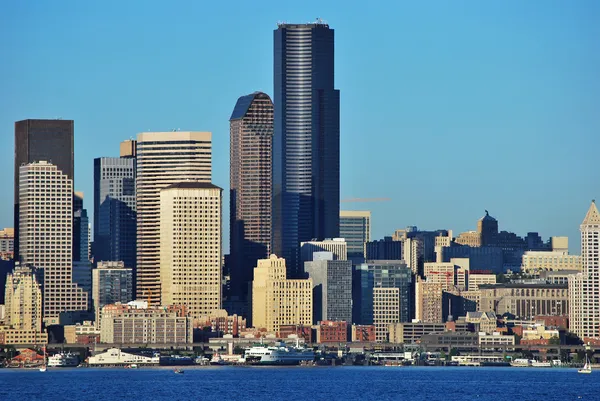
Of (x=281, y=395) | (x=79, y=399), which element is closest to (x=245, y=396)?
(x=281, y=395)

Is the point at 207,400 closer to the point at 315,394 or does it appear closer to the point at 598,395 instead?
the point at 315,394

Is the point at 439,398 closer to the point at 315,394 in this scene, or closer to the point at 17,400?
the point at 315,394

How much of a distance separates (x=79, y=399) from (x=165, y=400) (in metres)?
8.58

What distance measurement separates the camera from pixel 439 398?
19300 centimetres

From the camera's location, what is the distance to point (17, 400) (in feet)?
616

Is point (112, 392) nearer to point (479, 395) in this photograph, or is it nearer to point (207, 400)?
point (207, 400)

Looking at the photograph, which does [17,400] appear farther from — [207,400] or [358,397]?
[358,397]

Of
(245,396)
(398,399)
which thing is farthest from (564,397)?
(245,396)

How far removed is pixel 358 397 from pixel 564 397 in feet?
68.8

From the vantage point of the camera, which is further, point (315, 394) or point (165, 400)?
point (315, 394)

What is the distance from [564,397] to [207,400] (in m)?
36.4

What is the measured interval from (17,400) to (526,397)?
5024 cm

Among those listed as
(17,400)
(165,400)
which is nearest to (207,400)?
(165,400)

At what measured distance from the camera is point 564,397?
643 feet
